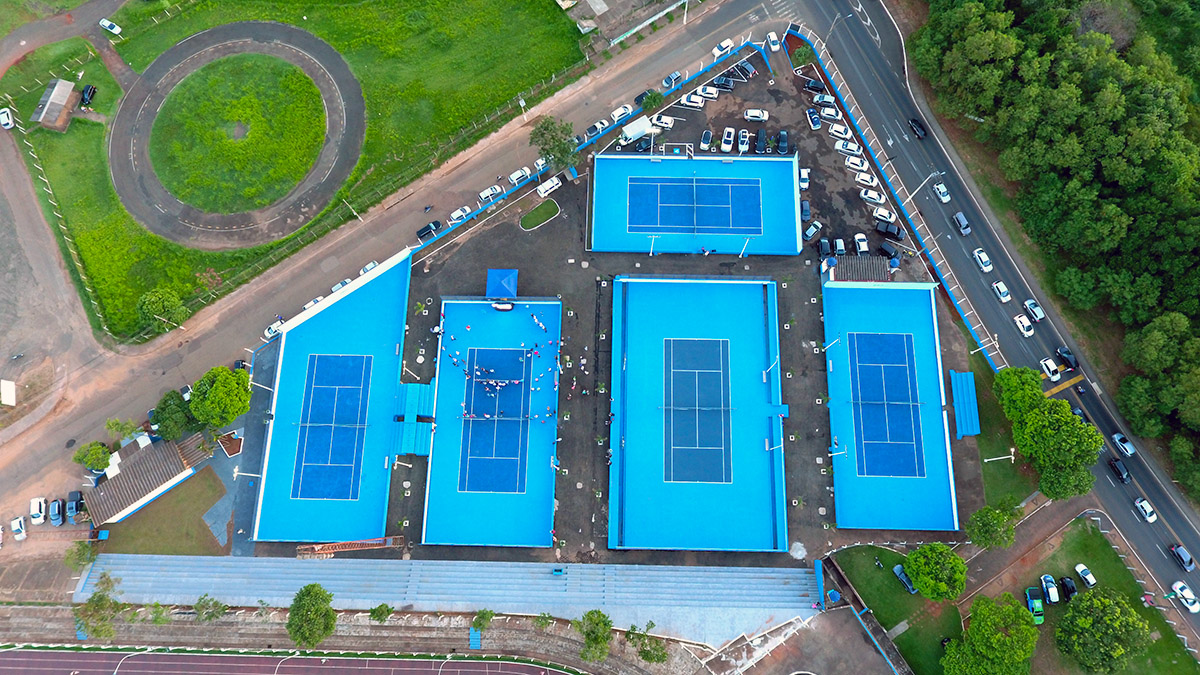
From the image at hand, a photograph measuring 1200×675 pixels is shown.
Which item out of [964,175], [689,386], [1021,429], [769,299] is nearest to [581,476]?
[689,386]

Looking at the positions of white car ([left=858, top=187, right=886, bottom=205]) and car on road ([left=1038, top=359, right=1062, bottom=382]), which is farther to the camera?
white car ([left=858, top=187, right=886, bottom=205])

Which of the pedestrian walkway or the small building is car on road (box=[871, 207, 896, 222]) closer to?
the pedestrian walkway

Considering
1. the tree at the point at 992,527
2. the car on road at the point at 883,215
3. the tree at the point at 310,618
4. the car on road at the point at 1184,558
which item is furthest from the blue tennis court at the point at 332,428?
the car on road at the point at 1184,558

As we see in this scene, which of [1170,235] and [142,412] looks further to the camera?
[142,412]

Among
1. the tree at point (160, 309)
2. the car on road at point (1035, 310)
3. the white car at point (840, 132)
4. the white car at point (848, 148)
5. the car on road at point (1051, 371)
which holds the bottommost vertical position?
the car on road at point (1051, 371)

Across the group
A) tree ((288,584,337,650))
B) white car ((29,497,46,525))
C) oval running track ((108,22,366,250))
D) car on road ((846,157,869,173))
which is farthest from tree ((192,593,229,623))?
car on road ((846,157,869,173))

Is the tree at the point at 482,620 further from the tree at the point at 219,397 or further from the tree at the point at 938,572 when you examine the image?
the tree at the point at 938,572

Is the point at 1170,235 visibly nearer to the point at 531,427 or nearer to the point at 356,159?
the point at 531,427
